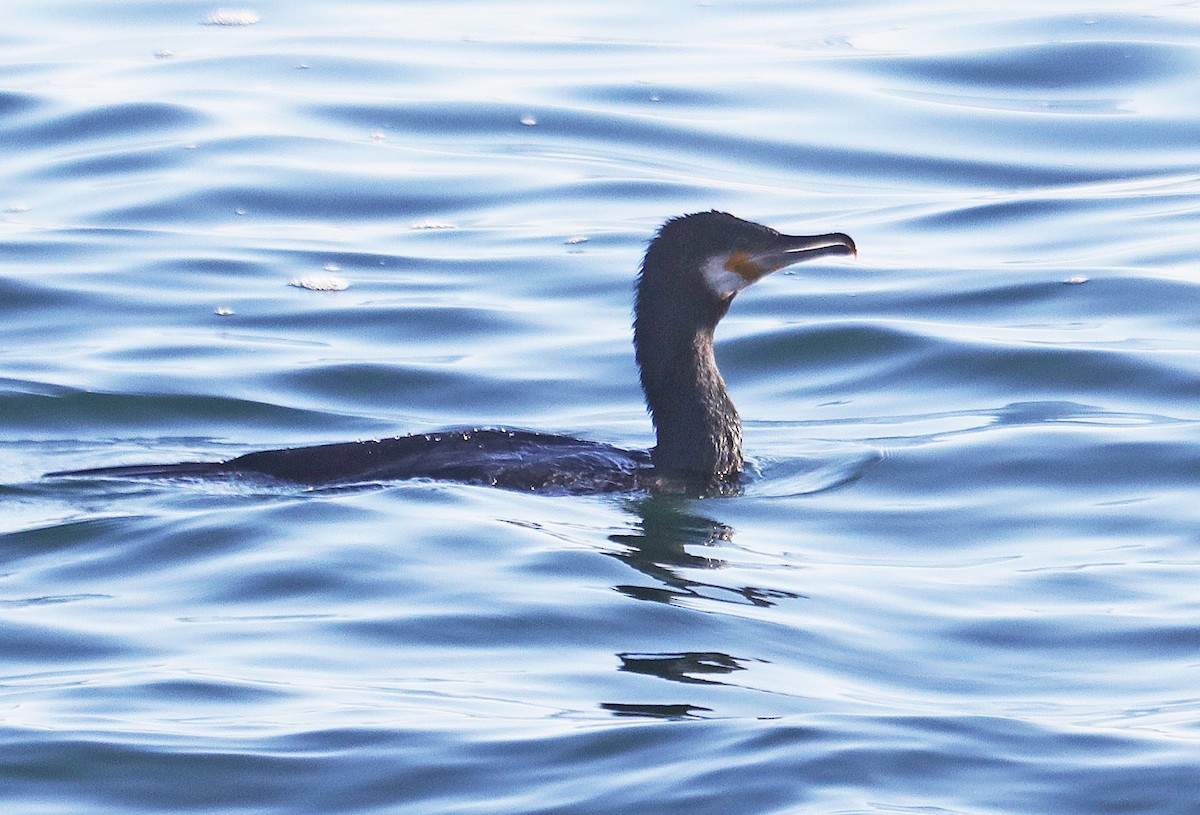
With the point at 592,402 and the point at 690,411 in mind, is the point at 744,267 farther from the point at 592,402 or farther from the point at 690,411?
the point at 592,402

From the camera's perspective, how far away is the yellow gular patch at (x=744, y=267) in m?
9.09

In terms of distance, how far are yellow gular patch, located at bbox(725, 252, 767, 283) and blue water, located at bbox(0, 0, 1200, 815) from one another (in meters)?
0.91

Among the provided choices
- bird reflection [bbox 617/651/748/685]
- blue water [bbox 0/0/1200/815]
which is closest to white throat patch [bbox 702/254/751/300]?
blue water [bbox 0/0/1200/815]

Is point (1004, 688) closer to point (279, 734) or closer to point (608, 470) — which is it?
point (279, 734)

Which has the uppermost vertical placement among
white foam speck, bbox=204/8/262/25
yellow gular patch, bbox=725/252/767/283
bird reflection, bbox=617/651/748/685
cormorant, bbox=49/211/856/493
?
white foam speck, bbox=204/8/262/25

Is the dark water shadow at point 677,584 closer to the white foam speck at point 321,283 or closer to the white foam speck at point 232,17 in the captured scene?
the white foam speck at point 321,283

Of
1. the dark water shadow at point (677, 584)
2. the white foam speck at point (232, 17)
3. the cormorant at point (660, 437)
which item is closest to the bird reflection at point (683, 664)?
the dark water shadow at point (677, 584)

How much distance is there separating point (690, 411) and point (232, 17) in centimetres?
1294

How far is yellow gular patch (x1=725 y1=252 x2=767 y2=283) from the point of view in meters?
9.09

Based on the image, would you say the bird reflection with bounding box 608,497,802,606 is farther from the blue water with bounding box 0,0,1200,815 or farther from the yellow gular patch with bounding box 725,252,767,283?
the yellow gular patch with bounding box 725,252,767,283

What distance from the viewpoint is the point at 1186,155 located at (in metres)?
16.0

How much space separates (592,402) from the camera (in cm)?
1097

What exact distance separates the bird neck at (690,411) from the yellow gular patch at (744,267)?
0.29 m

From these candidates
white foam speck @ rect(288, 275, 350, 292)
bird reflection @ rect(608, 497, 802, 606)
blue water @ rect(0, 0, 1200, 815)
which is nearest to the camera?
blue water @ rect(0, 0, 1200, 815)
